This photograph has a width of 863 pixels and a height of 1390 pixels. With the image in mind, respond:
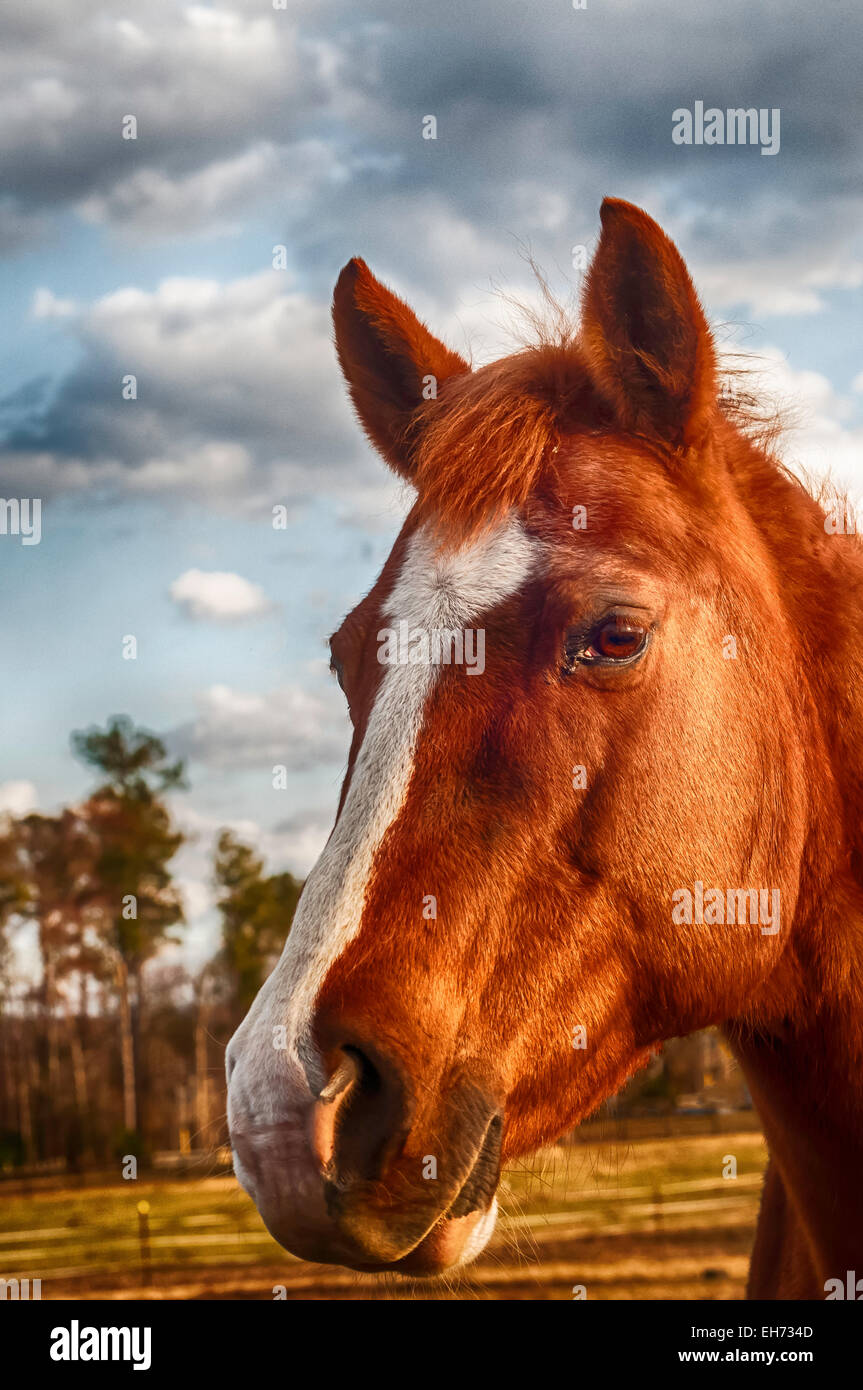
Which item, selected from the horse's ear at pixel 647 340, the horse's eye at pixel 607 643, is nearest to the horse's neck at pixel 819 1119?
the horse's eye at pixel 607 643

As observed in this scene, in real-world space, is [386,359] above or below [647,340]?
above

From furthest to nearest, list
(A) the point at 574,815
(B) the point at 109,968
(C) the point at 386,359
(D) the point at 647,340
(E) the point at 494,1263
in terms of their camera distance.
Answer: (B) the point at 109,968, (E) the point at 494,1263, (C) the point at 386,359, (D) the point at 647,340, (A) the point at 574,815

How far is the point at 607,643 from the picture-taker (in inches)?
100

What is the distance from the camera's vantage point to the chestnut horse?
2098mm

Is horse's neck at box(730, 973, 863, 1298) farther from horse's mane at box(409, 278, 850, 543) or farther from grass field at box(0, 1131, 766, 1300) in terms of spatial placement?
grass field at box(0, 1131, 766, 1300)

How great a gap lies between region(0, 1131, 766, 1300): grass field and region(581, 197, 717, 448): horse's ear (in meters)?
10.0

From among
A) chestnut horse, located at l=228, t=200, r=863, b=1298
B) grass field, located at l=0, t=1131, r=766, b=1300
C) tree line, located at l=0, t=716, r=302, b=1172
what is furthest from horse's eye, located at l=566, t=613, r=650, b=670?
tree line, located at l=0, t=716, r=302, b=1172

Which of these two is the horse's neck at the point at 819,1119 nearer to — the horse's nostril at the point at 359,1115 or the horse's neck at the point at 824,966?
the horse's neck at the point at 824,966

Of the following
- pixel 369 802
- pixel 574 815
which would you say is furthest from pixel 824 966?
pixel 369 802

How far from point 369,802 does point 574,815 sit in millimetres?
515

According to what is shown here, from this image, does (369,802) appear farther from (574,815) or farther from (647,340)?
(647,340)

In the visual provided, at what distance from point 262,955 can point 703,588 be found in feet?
121

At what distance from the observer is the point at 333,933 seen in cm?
219
